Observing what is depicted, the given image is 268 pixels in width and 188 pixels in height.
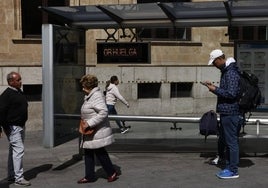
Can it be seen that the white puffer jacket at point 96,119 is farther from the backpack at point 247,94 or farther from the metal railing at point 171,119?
the backpack at point 247,94

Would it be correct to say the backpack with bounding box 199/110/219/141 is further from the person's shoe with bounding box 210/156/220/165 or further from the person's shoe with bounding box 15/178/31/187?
the person's shoe with bounding box 15/178/31/187

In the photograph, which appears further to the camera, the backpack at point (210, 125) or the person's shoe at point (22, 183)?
the backpack at point (210, 125)

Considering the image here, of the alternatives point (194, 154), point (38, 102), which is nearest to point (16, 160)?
point (194, 154)

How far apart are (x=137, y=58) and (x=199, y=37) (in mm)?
7195

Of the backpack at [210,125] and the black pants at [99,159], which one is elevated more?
the backpack at [210,125]

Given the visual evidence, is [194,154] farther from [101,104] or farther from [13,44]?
[13,44]

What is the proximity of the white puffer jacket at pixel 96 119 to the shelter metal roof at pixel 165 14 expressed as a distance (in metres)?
2.10

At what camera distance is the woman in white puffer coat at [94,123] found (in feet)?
21.7

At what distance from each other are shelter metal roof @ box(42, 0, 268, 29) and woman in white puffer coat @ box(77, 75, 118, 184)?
1.97 meters

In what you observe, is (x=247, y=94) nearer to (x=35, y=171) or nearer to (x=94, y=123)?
(x=94, y=123)

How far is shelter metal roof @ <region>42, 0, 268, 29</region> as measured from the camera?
7996 mm

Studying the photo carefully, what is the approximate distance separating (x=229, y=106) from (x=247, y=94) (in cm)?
40

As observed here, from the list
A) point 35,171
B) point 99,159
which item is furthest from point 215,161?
point 35,171

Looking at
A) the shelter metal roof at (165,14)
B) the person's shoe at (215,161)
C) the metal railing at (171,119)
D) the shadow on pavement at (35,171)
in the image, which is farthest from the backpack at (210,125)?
the shadow on pavement at (35,171)
